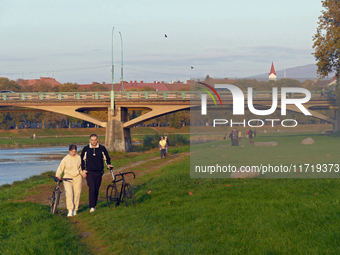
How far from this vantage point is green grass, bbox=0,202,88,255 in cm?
666

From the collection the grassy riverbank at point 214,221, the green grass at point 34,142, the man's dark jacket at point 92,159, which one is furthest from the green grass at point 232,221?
the green grass at point 34,142

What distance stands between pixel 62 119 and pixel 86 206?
73.4 m

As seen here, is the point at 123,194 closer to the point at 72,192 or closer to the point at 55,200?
the point at 72,192

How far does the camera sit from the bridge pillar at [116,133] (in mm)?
44062

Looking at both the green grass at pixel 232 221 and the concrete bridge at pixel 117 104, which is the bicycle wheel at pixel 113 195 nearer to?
the green grass at pixel 232 221

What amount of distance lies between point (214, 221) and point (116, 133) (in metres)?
37.7

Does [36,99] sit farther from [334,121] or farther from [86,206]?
[86,206]

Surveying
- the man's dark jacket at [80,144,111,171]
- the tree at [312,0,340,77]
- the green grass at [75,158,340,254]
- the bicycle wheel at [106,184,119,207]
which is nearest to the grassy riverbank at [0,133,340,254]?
the green grass at [75,158,340,254]

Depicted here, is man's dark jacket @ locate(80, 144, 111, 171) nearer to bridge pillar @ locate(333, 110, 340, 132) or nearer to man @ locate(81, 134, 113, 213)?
man @ locate(81, 134, 113, 213)

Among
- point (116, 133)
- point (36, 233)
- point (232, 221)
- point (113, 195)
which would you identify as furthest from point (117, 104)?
point (232, 221)

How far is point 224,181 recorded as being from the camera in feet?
37.7

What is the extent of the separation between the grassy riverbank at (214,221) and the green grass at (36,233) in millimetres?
27

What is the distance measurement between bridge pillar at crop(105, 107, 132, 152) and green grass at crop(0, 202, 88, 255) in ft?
111

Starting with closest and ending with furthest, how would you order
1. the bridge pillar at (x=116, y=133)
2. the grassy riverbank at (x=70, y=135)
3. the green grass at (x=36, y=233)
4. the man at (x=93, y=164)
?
the green grass at (x=36, y=233), the man at (x=93, y=164), the bridge pillar at (x=116, y=133), the grassy riverbank at (x=70, y=135)
